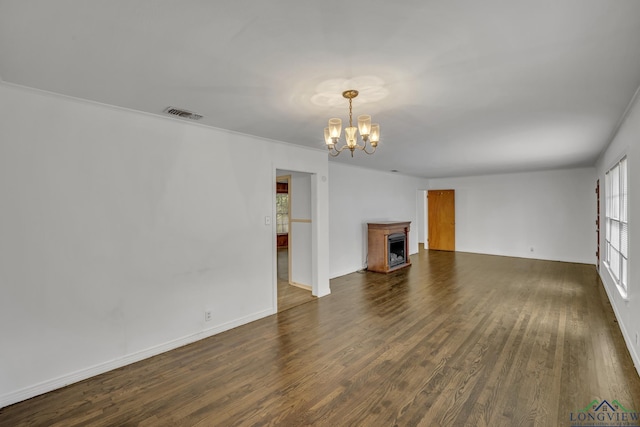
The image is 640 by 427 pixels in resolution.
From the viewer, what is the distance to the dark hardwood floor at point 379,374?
6.82 feet

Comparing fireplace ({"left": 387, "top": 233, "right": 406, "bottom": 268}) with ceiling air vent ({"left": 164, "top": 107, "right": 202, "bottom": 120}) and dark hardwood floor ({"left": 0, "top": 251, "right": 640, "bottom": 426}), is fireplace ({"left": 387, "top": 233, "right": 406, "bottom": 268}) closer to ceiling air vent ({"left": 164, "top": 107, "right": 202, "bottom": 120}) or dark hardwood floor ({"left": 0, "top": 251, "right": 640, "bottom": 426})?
dark hardwood floor ({"left": 0, "top": 251, "right": 640, "bottom": 426})

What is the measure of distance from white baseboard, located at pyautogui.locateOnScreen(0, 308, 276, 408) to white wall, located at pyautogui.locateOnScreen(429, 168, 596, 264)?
7.63 meters

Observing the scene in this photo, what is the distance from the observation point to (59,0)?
1.33 m

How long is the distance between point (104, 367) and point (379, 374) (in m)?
2.44

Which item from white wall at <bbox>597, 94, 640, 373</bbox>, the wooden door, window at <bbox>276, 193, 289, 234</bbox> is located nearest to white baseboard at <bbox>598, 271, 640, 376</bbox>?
white wall at <bbox>597, 94, 640, 373</bbox>

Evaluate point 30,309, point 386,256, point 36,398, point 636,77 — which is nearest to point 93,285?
point 30,309

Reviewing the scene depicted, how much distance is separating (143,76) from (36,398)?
2585mm

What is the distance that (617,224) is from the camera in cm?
399

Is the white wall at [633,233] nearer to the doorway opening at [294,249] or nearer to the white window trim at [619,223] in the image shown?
the white window trim at [619,223]

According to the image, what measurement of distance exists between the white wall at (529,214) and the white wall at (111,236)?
24.0 feet

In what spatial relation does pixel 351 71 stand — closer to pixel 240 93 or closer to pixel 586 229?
pixel 240 93

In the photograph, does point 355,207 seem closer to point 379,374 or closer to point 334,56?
point 379,374

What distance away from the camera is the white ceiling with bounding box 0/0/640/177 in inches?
56.0

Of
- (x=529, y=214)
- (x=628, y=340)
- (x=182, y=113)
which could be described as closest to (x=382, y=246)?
(x=628, y=340)
